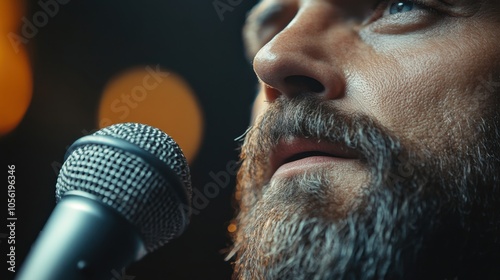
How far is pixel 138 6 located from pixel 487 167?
2337 millimetres

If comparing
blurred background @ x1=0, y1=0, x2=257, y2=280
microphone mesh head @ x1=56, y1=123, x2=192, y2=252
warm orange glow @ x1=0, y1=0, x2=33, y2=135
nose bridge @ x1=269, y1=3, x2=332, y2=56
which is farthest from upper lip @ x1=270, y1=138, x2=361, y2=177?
warm orange glow @ x1=0, y1=0, x2=33, y2=135

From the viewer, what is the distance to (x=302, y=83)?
1.12 meters

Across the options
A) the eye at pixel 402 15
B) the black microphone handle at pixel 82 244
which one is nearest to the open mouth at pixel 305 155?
the eye at pixel 402 15

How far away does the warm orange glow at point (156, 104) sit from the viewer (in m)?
2.77

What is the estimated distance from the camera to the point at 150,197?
2.35 feet

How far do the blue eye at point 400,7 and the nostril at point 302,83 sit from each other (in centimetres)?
33

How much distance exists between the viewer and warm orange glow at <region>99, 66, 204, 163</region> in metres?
2.77

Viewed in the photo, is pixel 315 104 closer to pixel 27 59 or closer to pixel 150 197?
pixel 150 197

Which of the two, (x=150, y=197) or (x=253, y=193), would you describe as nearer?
(x=150, y=197)

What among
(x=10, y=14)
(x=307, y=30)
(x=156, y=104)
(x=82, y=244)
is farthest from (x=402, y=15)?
(x=156, y=104)

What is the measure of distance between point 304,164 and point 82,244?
0.57 metres

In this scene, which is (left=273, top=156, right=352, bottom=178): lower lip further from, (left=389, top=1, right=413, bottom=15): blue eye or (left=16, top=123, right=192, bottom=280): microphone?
(left=389, top=1, right=413, bottom=15): blue eye

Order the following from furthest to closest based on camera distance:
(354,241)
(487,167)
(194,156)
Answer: (194,156), (487,167), (354,241)

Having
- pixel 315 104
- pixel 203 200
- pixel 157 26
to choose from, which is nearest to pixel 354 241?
pixel 315 104
